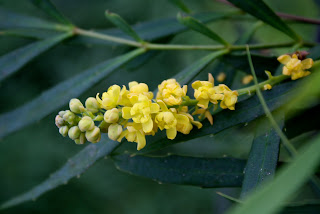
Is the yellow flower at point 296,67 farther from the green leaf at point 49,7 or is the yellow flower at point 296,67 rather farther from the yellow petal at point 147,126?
the green leaf at point 49,7

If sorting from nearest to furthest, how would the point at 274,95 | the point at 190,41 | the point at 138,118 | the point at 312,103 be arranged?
the point at 138,118 → the point at 274,95 → the point at 312,103 → the point at 190,41

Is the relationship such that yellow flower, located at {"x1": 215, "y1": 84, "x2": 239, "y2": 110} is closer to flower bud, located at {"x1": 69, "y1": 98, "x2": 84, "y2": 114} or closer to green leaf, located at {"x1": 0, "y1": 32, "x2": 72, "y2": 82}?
flower bud, located at {"x1": 69, "y1": 98, "x2": 84, "y2": 114}

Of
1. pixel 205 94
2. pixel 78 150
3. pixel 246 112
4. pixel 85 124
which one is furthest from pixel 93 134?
pixel 78 150

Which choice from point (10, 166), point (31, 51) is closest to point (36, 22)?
point (31, 51)

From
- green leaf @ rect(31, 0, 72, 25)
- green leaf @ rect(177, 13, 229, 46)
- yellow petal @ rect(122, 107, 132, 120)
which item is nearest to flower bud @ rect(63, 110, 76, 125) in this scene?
yellow petal @ rect(122, 107, 132, 120)

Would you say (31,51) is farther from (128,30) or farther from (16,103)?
(16,103)
